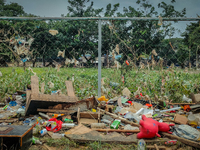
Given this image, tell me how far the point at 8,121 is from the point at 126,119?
202 cm

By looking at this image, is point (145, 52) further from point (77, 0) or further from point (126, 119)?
point (77, 0)

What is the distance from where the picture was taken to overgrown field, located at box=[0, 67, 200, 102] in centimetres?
370

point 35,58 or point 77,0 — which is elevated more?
point 77,0

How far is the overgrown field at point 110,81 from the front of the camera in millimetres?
3699

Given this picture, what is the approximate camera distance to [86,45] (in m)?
3.91

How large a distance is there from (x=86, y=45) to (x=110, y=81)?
1.07 metres

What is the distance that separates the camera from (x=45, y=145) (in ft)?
6.41

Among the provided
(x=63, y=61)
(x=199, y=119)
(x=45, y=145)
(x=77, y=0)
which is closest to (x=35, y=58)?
(x=63, y=61)

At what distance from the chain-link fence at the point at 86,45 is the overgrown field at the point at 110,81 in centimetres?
16

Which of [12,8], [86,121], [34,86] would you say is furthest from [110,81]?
[12,8]

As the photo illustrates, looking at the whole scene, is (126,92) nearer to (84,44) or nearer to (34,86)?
(84,44)

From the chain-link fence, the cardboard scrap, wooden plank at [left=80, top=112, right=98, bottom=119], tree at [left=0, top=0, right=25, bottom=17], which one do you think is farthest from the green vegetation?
tree at [left=0, top=0, right=25, bottom=17]

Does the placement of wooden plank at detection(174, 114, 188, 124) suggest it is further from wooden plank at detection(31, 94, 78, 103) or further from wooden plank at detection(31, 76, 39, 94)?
wooden plank at detection(31, 76, 39, 94)

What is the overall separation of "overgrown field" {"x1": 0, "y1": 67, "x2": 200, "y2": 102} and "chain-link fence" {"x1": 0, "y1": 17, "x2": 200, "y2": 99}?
0.16m
